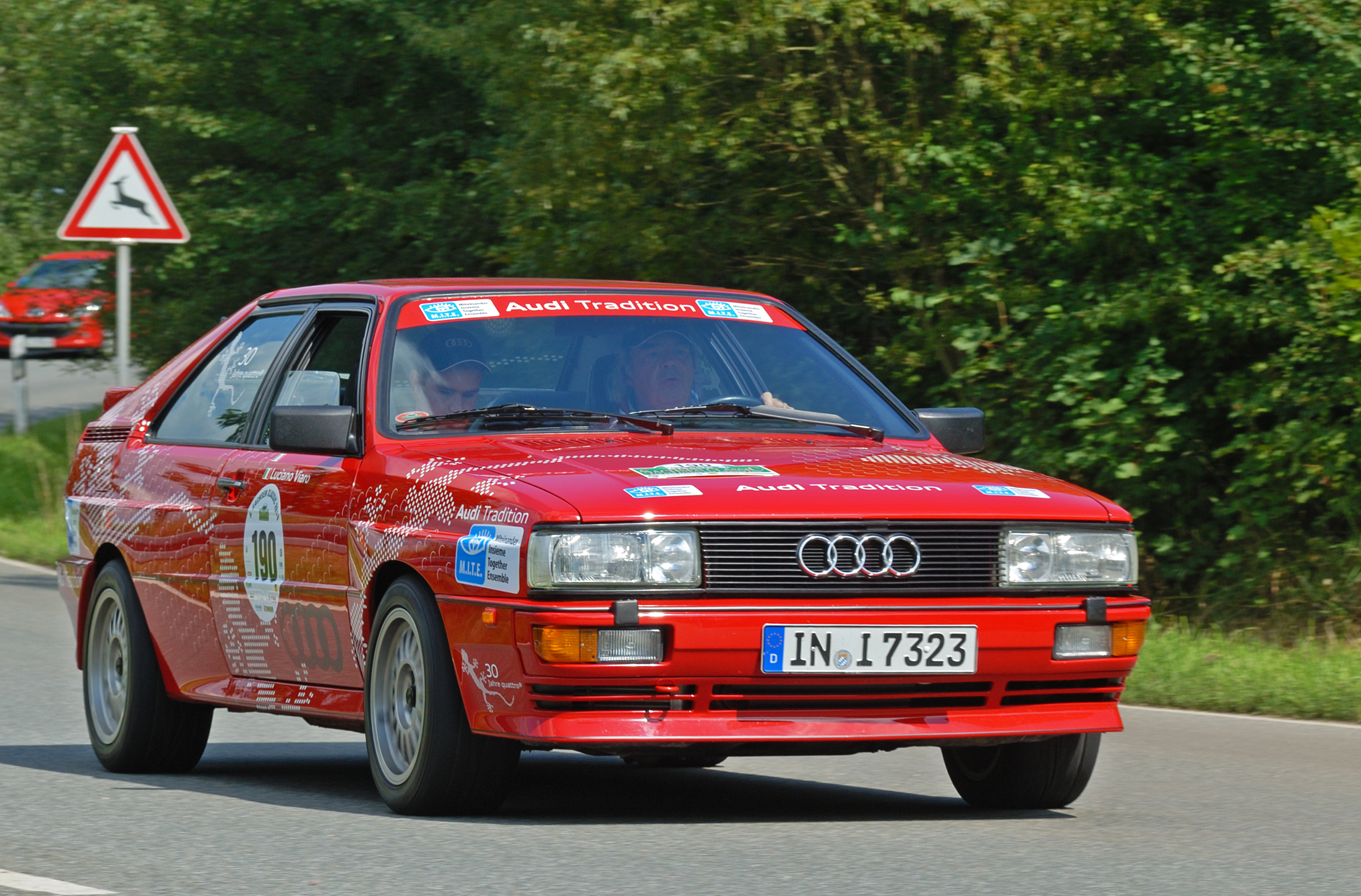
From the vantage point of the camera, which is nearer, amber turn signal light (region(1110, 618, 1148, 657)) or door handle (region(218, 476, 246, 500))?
amber turn signal light (region(1110, 618, 1148, 657))

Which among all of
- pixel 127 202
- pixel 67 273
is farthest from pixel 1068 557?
pixel 67 273

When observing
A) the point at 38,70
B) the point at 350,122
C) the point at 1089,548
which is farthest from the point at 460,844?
the point at 38,70

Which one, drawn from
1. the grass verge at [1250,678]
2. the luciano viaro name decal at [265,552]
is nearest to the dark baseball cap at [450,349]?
the luciano viaro name decal at [265,552]

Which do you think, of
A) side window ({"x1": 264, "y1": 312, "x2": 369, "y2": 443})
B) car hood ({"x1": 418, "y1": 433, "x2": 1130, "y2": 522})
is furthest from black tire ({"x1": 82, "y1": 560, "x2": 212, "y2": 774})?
car hood ({"x1": 418, "y1": 433, "x2": 1130, "y2": 522})

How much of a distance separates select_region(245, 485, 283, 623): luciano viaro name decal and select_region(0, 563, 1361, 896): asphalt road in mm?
607

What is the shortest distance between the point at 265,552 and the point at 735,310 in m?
1.74

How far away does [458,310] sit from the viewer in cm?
746

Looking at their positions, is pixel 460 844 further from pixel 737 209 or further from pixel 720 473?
pixel 737 209

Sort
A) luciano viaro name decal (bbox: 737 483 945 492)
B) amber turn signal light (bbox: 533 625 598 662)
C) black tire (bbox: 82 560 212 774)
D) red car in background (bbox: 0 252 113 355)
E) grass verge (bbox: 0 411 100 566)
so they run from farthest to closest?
red car in background (bbox: 0 252 113 355) < grass verge (bbox: 0 411 100 566) < black tire (bbox: 82 560 212 774) < luciano viaro name decal (bbox: 737 483 945 492) < amber turn signal light (bbox: 533 625 598 662)

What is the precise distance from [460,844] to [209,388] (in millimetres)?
3055

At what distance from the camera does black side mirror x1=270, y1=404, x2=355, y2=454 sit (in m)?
6.98

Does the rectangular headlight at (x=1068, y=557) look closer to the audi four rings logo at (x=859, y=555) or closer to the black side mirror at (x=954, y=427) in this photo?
the audi four rings logo at (x=859, y=555)

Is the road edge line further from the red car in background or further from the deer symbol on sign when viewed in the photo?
the deer symbol on sign

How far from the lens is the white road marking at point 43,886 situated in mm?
5402
